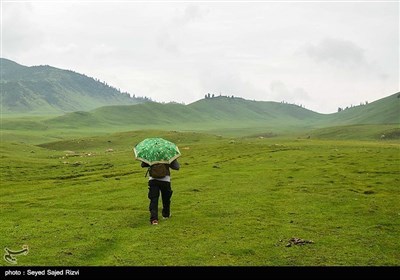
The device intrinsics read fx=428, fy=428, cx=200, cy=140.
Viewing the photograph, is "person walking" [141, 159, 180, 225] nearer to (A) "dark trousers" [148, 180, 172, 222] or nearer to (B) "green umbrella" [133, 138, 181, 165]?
(A) "dark trousers" [148, 180, 172, 222]

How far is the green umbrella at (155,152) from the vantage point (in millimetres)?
22531

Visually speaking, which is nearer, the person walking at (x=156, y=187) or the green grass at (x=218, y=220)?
the green grass at (x=218, y=220)

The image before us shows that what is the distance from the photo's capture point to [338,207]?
2772 centimetres

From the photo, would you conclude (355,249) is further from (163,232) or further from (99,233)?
(99,233)

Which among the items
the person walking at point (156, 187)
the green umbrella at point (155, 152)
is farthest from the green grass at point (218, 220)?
the green umbrella at point (155, 152)

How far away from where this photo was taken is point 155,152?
2266 cm

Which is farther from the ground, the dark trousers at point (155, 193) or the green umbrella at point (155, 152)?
the green umbrella at point (155, 152)

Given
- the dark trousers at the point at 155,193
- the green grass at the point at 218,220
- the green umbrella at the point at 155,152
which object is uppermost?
the green umbrella at the point at 155,152

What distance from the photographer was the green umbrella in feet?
73.9

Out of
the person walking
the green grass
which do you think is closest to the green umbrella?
the person walking

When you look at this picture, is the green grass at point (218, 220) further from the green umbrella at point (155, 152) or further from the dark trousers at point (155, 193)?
the green umbrella at point (155, 152)

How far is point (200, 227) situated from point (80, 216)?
786 cm
